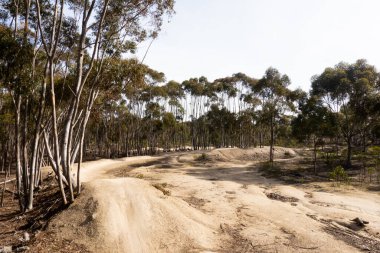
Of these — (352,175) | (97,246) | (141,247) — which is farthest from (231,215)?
(352,175)

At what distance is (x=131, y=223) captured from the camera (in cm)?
1170

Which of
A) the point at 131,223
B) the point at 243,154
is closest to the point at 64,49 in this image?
the point at 131,223

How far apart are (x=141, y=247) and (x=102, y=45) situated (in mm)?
11670

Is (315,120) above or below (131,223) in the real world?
above

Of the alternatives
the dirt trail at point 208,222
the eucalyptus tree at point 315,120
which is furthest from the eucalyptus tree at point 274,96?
the dirt trail at point 208,222

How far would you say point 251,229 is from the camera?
1259 cm

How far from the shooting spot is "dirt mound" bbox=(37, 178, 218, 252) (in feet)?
34.8

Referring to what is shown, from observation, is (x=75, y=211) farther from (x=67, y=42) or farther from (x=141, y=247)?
(x=67, y=42)

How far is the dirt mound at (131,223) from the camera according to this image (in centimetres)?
1062

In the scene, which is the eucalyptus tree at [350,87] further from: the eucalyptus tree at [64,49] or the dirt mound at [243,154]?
the eucalyptus tree at [64,49]

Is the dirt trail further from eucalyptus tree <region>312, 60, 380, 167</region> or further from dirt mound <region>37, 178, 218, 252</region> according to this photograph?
eucalyptus tree <region>312, 60, 380, 167</region>

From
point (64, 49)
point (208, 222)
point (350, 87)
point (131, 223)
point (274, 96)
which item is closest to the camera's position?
point (131, 223)

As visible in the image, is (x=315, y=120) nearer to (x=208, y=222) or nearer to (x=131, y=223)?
(x=208, y=222)

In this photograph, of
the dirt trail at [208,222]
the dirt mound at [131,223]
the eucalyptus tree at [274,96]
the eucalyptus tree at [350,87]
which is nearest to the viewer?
the dirt mound at [131,223]
